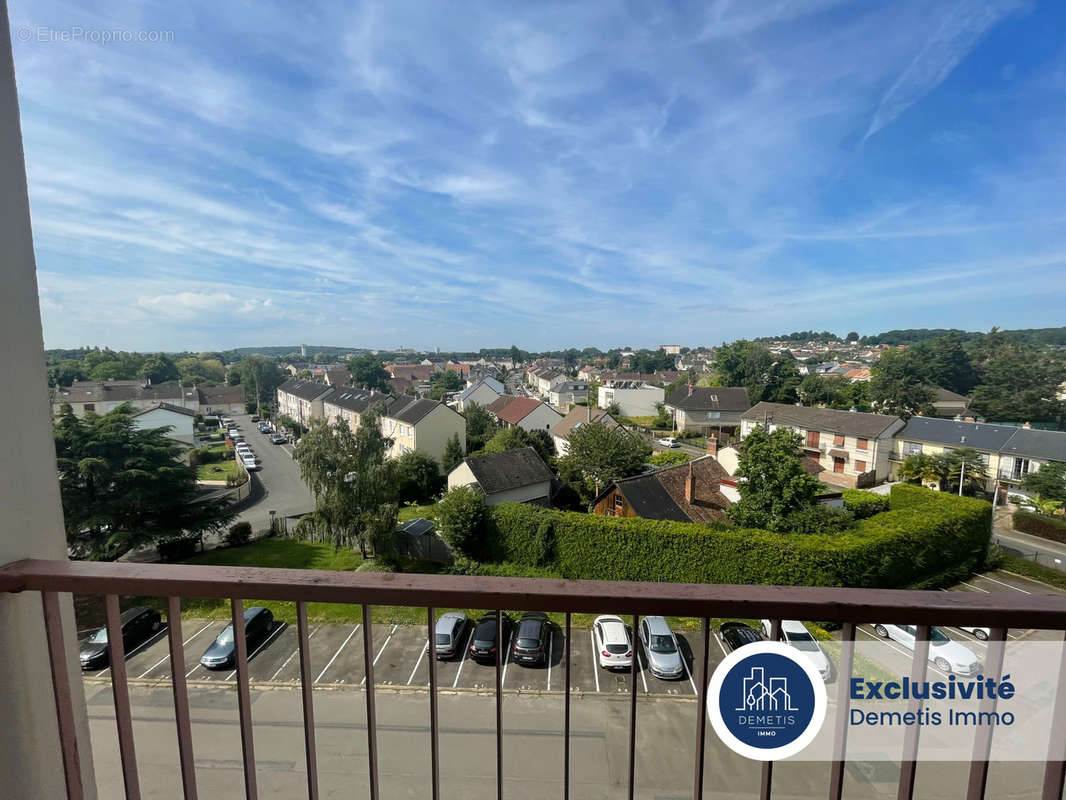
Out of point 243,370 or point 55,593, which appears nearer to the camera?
point 55,593

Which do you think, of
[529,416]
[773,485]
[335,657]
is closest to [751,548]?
[773,485]

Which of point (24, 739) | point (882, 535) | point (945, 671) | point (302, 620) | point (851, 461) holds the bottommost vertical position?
point (851, 461)

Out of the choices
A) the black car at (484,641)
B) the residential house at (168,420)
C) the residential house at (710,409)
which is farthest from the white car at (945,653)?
the residential house at (710,409)

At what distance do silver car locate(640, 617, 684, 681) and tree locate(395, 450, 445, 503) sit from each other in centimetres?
1324

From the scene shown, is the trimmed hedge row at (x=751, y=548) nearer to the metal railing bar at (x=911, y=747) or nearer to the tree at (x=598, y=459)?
the tree at (x=598, y=459)

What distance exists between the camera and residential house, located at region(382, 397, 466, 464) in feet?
69.1

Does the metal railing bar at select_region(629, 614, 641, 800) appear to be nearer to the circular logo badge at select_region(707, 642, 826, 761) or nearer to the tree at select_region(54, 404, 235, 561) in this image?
the circular logo badge at select_region(707, 642, 826, 761)

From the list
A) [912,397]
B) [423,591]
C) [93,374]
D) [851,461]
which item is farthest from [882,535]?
[912,397]

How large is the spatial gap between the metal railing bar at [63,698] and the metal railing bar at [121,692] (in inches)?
5.6

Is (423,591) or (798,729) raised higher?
(423,591)

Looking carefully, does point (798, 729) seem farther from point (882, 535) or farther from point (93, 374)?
point (93, 374)

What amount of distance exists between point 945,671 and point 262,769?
12.5ft

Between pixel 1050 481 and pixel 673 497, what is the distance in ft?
48.3

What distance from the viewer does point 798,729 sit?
123 centimetres
